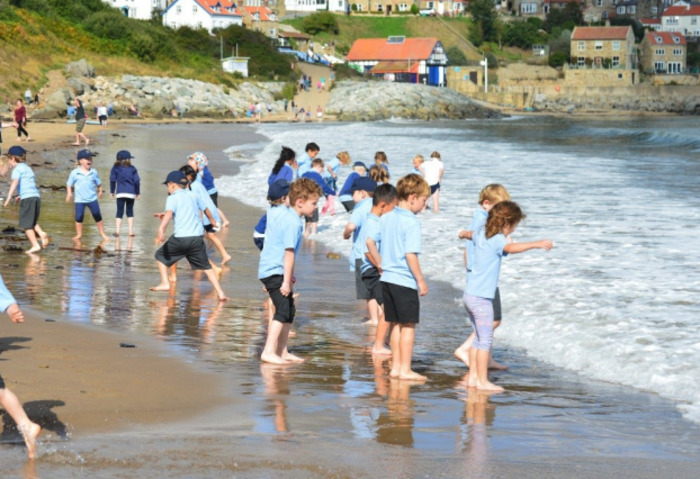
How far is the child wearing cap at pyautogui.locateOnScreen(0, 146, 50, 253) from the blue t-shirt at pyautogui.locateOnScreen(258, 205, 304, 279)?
20.4ft

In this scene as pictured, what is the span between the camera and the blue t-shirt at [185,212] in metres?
11.4

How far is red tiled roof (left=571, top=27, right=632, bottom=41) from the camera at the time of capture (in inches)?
5704

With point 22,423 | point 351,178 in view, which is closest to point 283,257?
point 22,423

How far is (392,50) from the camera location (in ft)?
437

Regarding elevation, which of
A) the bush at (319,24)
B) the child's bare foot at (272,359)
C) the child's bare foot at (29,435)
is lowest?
the child's bare foot at (272,359)

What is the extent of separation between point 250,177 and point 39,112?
3208cm

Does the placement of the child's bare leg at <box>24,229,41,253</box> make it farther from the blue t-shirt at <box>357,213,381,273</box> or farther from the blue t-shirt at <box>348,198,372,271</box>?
the blue t-shirt at <box>357,213,381,273</box>

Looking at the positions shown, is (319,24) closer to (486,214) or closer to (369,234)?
(369,234)

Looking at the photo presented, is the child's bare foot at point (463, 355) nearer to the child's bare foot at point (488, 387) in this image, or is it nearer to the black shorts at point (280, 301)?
the child's bare foot at point (488, 387)

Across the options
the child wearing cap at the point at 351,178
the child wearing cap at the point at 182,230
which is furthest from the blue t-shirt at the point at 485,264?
the child wearing cap at the point at 351,178

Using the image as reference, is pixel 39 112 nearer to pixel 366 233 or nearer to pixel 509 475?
pixel 366 233

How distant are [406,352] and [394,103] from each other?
90.2 metres

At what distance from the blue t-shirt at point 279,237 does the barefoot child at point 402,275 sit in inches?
29.2

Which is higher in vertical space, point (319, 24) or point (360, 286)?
point (319, 24)
